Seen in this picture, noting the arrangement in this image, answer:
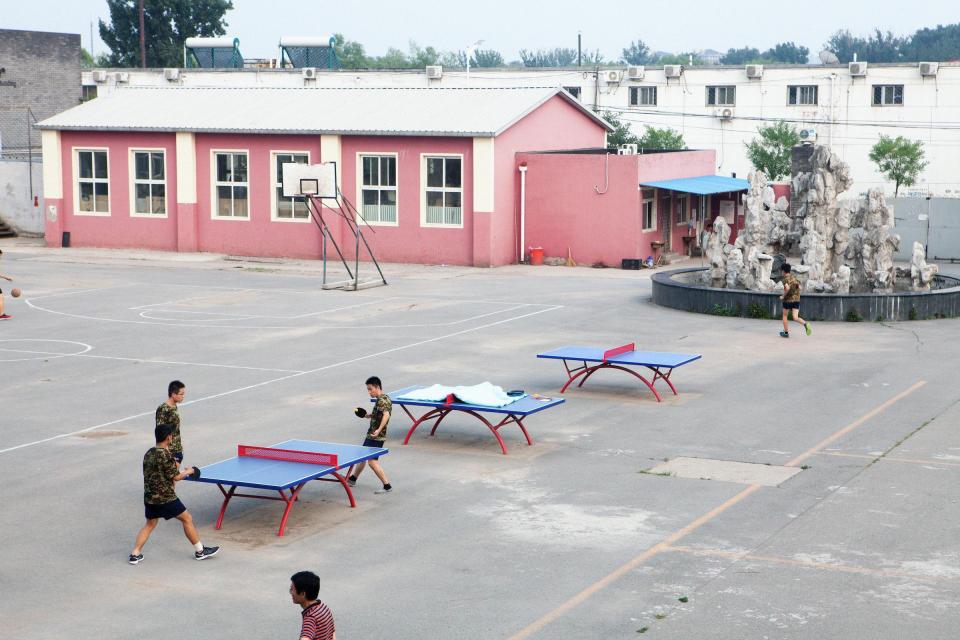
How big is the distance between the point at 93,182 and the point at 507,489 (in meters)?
34.5

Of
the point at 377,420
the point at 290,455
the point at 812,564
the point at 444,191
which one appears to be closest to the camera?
the point at 812,564

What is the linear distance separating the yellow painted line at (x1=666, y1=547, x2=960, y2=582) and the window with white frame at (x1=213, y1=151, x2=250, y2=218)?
33.1 metres

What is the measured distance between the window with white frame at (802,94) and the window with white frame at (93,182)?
Answer: 4130 cm

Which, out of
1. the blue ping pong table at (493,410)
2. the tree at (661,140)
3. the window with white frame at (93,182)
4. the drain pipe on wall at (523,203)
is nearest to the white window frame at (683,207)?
the drain pipe on wall at (523,203)

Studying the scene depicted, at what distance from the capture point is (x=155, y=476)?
12.1 meters

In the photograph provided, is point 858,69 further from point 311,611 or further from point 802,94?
point 311,611

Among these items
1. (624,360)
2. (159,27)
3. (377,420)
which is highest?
(159,27)

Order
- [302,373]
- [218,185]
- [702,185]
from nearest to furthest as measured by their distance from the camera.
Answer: [302,373]
[702,185]
[218,185]

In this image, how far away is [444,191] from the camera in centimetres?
4116

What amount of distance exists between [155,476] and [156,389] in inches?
356

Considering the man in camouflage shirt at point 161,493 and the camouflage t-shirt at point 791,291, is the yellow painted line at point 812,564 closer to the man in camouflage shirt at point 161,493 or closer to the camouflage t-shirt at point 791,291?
the man in camouflage shirt at point 161,493

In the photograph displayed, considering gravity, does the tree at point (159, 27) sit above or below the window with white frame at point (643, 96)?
above

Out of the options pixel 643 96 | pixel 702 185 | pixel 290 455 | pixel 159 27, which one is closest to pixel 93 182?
pixel 702 185

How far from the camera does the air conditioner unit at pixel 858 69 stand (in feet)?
226
